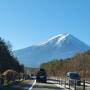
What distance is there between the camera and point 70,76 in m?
70.2

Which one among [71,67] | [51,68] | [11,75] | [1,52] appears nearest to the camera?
[11,75]

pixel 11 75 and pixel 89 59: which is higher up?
pixel 89 59

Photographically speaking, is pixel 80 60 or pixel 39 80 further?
pixel 80 60

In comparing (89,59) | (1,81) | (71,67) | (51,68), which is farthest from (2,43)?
(51,68)

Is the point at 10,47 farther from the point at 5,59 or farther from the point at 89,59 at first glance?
the point at 89,59

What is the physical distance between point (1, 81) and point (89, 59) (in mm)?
71927

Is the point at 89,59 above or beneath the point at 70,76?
above

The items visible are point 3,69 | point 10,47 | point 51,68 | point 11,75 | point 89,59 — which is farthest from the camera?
point 51,68

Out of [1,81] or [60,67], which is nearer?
[1,81]

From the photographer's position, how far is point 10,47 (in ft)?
296

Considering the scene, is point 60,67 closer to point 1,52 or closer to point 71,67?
point 71,67

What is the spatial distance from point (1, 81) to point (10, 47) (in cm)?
3699

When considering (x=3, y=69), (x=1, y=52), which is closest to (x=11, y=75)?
(x=1, y=52)

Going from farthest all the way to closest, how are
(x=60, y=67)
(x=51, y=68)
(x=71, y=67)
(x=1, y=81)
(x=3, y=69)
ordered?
(x=51, y=68)
(x=60, y=67)
(x=71, y=67)
(x=3, y=69)
(x=1, y=81)
